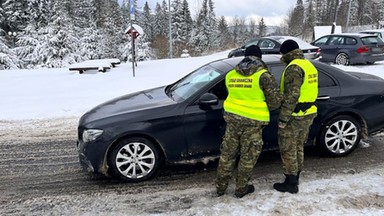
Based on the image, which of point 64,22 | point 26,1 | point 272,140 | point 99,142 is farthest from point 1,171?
point 26,1

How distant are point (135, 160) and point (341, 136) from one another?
9.53 ft

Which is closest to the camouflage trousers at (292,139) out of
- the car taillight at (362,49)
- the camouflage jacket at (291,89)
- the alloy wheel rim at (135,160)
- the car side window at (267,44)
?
the camouflage jacket at (291,89)

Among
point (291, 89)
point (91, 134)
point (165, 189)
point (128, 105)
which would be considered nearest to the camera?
point (291, 89)

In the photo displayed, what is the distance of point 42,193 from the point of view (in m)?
4.32

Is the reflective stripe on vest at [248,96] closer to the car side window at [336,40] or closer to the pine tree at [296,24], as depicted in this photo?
the car side window at [336,40]

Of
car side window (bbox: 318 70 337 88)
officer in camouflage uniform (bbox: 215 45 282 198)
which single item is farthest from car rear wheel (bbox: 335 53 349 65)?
officer in camouflage uniform (bbox: 215 45 282 198)

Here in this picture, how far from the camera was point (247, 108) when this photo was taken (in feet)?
12.3

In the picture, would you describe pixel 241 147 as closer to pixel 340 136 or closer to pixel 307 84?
pixel 307 84

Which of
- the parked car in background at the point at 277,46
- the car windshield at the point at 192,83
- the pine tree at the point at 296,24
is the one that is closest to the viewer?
the car windshield at the point at 192,83

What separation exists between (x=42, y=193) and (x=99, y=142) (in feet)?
3.01

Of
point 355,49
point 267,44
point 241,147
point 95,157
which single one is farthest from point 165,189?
point 355,49

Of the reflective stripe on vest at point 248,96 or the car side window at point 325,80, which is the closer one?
the reflective stripe on vest at point 248,96

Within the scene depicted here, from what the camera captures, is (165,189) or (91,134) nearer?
(165,189)

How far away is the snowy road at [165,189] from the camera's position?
381 centimetres
